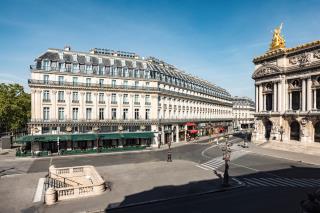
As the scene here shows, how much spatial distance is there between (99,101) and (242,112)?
80.4 metres

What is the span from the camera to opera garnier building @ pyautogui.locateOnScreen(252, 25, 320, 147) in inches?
1783

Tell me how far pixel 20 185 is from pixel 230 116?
3391 inches

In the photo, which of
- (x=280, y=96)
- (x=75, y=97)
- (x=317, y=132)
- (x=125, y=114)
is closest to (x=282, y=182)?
(x=317, y=132)

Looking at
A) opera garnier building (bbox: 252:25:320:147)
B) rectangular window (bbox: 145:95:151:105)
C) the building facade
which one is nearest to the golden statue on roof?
opera garnier building (bbox: 252:25:320:147)

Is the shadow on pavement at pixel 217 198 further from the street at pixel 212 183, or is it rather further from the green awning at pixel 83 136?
the green awning at pixel 83 136

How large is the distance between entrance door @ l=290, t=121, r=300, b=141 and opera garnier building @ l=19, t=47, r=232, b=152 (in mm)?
23452

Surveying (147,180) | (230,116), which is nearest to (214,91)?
(230,116)

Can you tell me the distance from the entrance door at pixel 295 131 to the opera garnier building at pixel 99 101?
23.5m

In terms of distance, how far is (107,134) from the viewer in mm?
45344

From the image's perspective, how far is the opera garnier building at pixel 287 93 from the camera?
4528cm

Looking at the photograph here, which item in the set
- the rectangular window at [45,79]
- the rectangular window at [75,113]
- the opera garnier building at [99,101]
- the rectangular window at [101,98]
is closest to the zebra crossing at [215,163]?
the opera garnier building at [99,101]

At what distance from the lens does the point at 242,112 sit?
111500 millimetres

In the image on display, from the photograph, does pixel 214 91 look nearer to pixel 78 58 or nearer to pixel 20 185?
pixel 78 58

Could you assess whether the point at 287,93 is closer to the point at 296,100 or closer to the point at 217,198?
the point at 296,100
